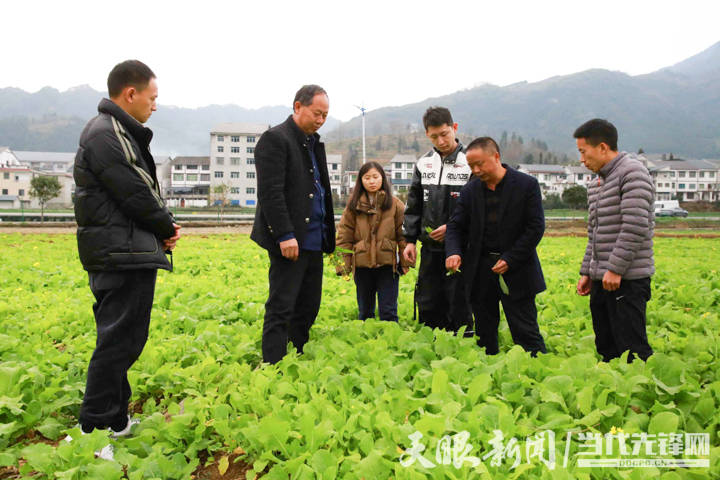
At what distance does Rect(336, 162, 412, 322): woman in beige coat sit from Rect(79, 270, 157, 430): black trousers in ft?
8.24

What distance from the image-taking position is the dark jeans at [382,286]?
202 inches

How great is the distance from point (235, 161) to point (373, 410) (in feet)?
274

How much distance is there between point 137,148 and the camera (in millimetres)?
2902

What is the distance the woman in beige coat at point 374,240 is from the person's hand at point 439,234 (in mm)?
532

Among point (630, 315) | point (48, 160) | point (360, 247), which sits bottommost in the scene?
point (630, 315)

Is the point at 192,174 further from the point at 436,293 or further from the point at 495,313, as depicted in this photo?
the point at 495,313

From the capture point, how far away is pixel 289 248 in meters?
3.70

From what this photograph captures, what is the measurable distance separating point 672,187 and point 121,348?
107m

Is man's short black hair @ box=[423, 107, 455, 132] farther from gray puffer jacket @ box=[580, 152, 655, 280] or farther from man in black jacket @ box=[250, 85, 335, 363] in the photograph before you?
gray puffer jacket @ box=[580, 152, 655, 280]

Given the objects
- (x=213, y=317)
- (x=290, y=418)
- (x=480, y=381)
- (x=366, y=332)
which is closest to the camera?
(x=290, y=418)

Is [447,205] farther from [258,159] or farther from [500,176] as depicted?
[258,159]

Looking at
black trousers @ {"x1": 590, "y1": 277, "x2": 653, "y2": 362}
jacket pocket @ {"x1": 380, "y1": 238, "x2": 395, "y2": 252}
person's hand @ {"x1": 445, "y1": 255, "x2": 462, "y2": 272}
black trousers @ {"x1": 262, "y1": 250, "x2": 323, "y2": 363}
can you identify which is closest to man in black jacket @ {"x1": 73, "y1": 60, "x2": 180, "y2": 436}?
black trousers @ {"x1": 262, "y1": 250, "x2": 323, "y2": 363}

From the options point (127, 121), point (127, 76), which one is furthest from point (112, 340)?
point (127, 76)

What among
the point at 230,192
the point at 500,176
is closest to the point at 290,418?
the point at 500,176
